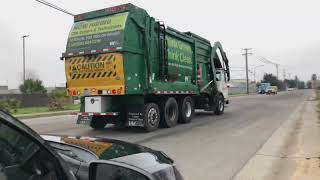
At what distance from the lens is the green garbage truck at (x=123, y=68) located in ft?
41.6

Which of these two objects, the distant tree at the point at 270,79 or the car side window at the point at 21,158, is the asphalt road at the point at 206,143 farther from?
the distant tree at the point at 270,79

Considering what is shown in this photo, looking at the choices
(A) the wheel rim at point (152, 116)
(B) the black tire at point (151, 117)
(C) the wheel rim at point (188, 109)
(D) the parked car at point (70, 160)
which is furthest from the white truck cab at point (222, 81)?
(D) the parked car at point (70, 160)

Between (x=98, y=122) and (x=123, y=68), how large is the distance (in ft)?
10.5

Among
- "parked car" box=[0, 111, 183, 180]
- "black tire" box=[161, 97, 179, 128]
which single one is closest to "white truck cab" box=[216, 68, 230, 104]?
"black tire" box=[161, 97, 179, 128]

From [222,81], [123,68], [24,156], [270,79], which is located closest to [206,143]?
[123,68]

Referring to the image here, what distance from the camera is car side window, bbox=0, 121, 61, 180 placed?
2.19 m

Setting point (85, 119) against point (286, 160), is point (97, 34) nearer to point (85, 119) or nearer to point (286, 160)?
point (85, 119)

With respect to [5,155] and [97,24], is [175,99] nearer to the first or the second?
[97,24]

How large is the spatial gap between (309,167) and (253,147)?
2543mm

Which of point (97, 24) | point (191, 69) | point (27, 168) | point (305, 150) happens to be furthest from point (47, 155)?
point (191, 69)

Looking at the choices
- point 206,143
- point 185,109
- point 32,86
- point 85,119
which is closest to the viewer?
point 206,143

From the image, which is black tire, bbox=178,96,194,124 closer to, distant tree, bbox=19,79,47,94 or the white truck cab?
the white truck cab

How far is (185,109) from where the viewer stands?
16875 mm

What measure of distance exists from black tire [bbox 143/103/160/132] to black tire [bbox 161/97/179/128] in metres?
0.53
